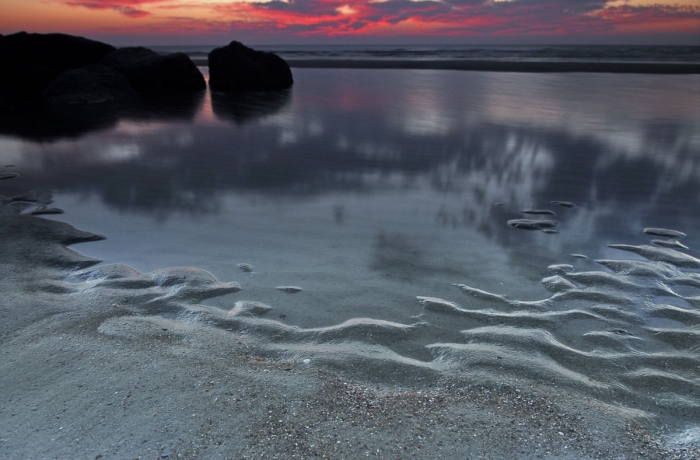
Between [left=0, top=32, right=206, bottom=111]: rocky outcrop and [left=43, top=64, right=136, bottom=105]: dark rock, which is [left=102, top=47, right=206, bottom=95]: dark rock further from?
[left=43, top=64, right=136, bottom=105]: dark rock

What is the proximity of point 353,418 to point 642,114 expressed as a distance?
34.6 feet

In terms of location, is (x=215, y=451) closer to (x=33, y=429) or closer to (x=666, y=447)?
(x=33, y=429)

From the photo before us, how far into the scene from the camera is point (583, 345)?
231cm

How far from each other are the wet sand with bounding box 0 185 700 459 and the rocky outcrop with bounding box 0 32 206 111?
35.7 ft

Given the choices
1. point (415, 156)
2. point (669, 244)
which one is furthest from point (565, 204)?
point (415, 156)

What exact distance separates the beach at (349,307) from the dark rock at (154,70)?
770 centimetres

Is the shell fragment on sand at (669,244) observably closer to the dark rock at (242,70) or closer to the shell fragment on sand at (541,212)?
the shell fragment on sand at (541,212)

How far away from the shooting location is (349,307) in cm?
266

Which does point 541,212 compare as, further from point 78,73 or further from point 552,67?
point 552,67

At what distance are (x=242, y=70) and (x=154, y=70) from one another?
2.64 meters

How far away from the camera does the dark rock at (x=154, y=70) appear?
1305cm

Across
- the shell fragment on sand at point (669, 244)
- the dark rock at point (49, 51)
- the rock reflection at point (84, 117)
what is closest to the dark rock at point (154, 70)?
the dark rock at point (49, 51)

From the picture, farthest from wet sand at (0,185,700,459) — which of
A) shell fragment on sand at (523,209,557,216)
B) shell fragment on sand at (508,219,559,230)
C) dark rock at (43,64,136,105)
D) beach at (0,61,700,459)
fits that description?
dark rock at (43,64,136,105)

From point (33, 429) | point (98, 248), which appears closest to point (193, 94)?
point (98, 248)
